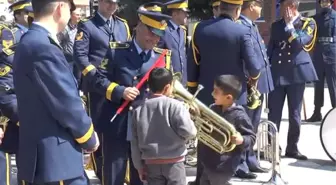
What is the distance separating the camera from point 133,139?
4.22 metres

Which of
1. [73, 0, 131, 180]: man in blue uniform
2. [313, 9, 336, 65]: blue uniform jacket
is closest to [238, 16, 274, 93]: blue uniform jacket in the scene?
[73, 0, 131, 180]: man in blue uniform

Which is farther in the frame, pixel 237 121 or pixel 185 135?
pixel 237 121

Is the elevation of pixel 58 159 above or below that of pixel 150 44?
below

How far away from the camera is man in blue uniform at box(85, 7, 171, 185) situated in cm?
436

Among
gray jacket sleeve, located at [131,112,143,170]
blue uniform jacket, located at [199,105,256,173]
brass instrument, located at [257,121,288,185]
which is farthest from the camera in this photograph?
brass instrument, located at [257,121,288,185]

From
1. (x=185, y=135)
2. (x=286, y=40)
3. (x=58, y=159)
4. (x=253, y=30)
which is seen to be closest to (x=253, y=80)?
(x=253, y=30)

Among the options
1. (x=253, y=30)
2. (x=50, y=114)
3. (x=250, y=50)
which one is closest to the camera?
(x=50, y=114)

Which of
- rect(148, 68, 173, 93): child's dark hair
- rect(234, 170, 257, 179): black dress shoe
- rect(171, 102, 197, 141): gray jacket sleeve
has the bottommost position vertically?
rect(234, 170, 257, 179): black dress shoe

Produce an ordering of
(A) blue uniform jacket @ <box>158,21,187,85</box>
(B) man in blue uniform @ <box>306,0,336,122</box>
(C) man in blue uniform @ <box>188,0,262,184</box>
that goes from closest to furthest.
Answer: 1. (C) man in blue uniform @ <box>188,0,262,184</box>
2. (A) blue uniform jacket @ <box>158,21,187,85</box>
3. (B) man in blue uniform @ <box>306,0,336,122</box>

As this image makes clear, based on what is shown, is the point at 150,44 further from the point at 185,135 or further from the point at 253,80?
the point at 253,80

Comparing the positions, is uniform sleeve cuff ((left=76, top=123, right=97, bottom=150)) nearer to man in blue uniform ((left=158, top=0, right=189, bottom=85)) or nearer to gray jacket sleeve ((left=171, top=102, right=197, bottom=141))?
gray jacket sleeve ((left=171, top=102, right=197, bottom=141))

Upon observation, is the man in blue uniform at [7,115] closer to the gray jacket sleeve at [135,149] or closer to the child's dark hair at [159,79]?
the gray jacket sleeve at [135,149]

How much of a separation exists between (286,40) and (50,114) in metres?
4.17

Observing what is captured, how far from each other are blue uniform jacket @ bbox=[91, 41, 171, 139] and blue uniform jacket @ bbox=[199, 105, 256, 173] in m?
0.61
